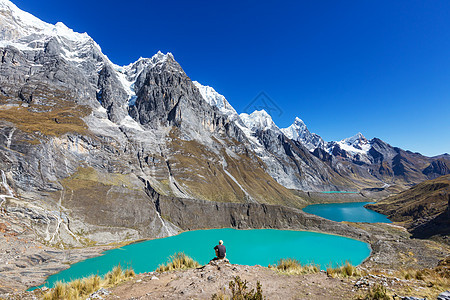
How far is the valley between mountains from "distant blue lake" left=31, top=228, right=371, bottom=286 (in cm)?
426

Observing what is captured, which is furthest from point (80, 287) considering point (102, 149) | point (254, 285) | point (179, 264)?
point (102, 149)

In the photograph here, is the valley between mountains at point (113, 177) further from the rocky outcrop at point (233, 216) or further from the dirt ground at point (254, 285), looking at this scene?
the dirt ground at point (254, 285)

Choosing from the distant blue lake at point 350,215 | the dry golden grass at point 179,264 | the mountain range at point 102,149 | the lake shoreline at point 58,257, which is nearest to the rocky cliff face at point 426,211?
the distant blue lake at point 350,215

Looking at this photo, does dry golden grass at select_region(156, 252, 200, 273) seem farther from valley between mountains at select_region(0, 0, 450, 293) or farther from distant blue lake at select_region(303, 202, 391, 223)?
distant blue lake at select_region(303, 202, 391, 223)

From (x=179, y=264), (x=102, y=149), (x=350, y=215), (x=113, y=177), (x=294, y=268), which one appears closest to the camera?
(x=294, y=268)

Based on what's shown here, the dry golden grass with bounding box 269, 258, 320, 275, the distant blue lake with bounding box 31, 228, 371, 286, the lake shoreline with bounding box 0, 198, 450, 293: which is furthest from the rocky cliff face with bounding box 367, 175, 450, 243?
the dry golden grass with bounding box 269, 258, 320, 275

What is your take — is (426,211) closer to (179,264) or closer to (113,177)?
(179,264)

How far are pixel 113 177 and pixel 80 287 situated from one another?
86088 mm

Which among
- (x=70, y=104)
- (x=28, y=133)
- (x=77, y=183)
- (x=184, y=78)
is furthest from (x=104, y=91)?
(x=77, y=183)

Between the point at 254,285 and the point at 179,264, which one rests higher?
the point at 254,285

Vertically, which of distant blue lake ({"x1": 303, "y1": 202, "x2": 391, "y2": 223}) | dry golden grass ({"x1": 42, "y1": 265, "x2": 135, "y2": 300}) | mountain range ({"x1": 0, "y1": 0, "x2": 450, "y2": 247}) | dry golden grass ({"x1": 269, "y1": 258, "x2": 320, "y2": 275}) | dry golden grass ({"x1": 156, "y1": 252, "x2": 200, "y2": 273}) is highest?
mountain range ({"x1": 0, "y1": 0, "x2": 450, "y2": 247})

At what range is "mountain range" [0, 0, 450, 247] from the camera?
6134 centimetres

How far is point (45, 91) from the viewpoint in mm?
113188

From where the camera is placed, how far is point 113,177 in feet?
281
